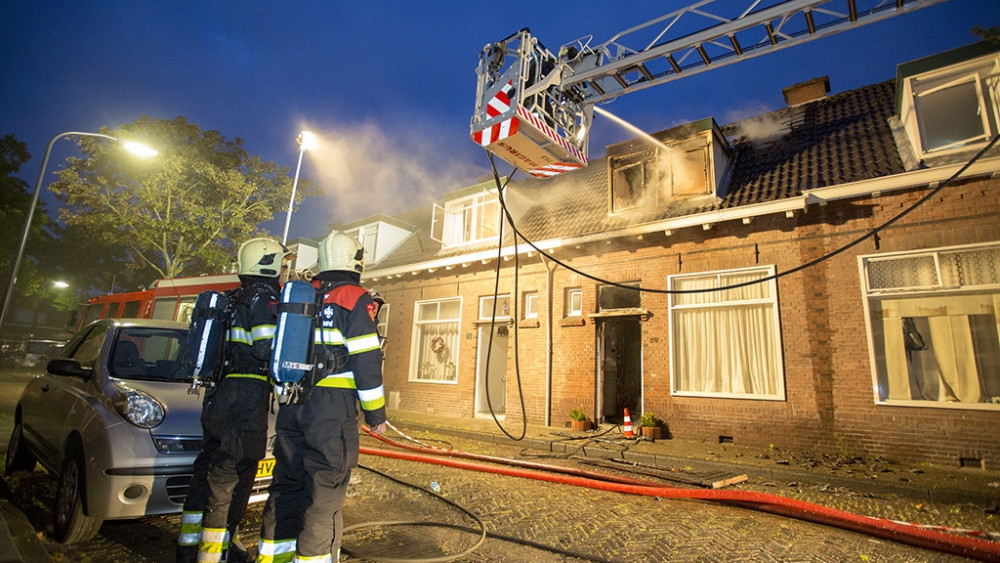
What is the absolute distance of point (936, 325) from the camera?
7.71 metres

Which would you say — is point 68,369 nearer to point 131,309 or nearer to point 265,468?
point 265,468

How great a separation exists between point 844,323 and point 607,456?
197 inches

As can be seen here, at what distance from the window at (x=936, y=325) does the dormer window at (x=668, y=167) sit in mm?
3718

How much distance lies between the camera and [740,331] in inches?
368

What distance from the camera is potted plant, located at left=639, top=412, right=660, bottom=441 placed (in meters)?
9.35

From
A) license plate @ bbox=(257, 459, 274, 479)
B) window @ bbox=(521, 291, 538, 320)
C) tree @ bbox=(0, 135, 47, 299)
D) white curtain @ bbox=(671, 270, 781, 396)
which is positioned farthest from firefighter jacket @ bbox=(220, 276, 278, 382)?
tree @ bbox=(0, 135, 47, 299)

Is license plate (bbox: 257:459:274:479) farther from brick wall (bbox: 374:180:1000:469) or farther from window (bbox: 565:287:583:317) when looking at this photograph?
window (bbox: 565:287:583:317)

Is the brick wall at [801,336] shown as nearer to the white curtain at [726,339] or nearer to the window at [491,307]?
the white curtain at [726,339]

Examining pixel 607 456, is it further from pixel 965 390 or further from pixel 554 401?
pixel 965 390

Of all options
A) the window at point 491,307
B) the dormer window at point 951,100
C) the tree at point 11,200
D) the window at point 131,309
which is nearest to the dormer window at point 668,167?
the dormer window at point 951,100

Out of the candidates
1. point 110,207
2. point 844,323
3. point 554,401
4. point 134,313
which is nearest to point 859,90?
point 844,323

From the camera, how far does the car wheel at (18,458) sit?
5078 mm

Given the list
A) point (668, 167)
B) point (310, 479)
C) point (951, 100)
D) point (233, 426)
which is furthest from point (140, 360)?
point (951, 100)

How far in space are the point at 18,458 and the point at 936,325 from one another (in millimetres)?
13314
